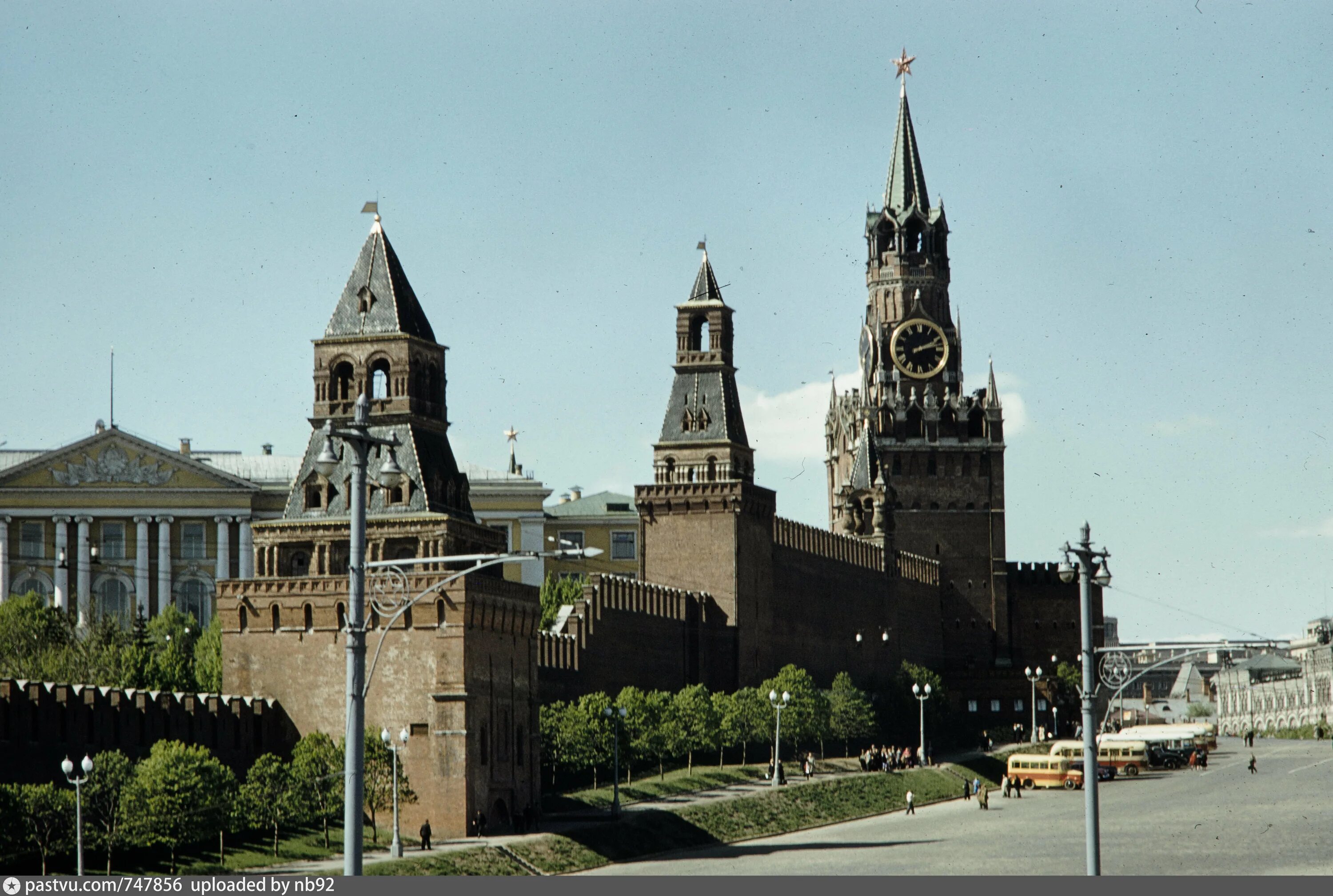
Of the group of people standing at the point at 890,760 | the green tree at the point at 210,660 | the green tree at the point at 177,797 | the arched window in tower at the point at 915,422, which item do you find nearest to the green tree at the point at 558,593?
the group of people standing at the point at 890,760

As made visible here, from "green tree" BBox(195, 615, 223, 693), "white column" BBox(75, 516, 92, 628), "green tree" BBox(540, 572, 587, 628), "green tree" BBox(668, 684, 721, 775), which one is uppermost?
"white column" BBox(75, 516, 92, 628)

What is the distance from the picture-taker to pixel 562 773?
89.2 m

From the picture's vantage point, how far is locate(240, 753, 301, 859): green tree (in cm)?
6906

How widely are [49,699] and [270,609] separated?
1337 centimetres

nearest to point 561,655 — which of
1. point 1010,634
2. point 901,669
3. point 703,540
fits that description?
point 703,540

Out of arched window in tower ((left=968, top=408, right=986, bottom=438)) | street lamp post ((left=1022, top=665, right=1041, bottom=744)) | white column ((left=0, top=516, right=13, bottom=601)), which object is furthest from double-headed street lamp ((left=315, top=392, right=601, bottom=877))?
arched window in tower ((left=968, top=408, right=986, bottom=438))

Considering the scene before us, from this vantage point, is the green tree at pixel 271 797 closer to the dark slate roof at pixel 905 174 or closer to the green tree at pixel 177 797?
the green tree at pixel 177 797

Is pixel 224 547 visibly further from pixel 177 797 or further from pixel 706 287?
pixel 177 797

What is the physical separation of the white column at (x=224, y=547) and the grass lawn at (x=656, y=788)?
129ft

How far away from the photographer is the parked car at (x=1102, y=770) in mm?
109625

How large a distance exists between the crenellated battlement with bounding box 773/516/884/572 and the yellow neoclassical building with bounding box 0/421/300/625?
29.7 metres

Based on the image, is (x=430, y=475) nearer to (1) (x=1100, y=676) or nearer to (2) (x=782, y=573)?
(1) (x=1100, y=676)

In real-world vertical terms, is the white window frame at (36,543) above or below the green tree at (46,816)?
above

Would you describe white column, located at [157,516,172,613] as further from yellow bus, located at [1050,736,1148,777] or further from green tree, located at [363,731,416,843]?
green tree, located at [363,731,416,843]
